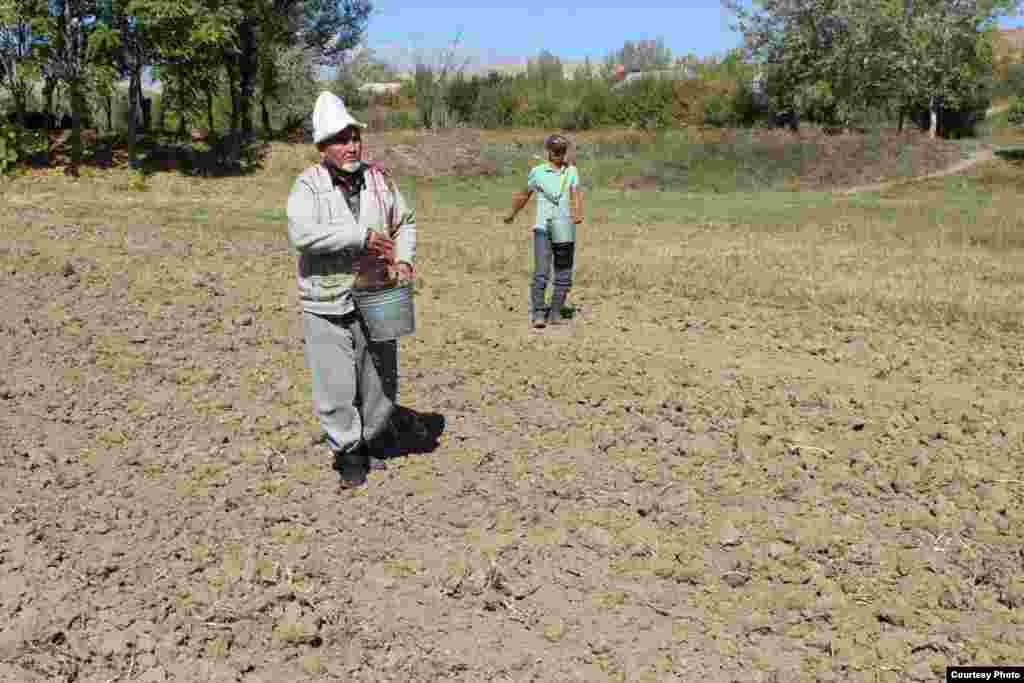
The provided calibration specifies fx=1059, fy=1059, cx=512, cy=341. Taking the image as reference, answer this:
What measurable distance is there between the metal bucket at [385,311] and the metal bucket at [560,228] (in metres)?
Result: 3.80

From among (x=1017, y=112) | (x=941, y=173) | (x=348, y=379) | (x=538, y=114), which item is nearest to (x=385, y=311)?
(x=348, y=379)

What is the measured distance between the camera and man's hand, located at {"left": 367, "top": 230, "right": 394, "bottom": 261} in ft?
16.1

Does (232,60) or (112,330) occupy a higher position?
(232,60)

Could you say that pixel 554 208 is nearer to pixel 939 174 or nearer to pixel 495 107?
pixel 939 174

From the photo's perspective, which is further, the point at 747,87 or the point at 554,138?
the point at 747,87

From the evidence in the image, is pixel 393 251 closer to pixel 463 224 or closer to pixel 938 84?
pixel 463 224

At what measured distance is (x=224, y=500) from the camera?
17.6 ft

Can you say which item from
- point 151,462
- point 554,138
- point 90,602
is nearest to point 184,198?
point 554,138

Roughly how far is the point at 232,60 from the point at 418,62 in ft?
41.1

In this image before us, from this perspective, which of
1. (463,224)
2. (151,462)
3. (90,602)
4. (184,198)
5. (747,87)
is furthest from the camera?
(747,87)

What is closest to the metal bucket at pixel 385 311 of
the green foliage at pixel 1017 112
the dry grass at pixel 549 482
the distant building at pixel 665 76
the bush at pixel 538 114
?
the dry grass at pixel 549 482

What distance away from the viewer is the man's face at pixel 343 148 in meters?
4.85

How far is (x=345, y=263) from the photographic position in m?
5.06

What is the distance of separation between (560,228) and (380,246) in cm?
395
